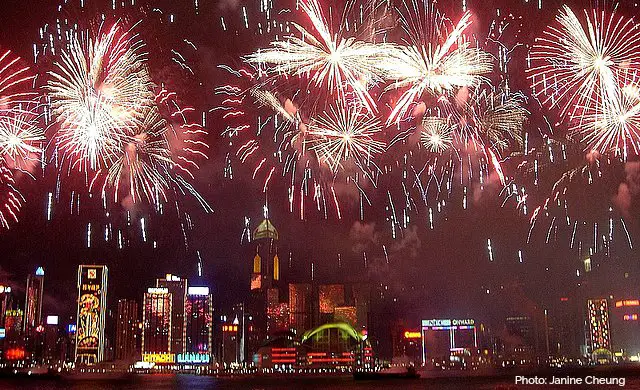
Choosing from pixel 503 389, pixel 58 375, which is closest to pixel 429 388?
pixel 503 389

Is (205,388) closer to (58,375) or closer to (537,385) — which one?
(537,385)

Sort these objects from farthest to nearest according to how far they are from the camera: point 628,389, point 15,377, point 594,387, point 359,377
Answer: point 15,377 → point 359,377 → point 594,387 → point 628,389

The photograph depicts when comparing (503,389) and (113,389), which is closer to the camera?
(503,389)

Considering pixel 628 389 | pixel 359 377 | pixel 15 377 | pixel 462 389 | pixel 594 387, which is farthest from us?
pixel 15 377

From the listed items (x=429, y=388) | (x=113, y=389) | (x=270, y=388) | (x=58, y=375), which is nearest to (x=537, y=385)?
(x=429, y=388)

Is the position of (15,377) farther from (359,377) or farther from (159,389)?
(359,377)

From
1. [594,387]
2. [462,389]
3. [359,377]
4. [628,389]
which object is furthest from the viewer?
[359,377]

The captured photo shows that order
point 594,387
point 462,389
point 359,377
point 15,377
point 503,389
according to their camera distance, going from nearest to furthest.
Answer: point 503,389
point 594,387
point 462,389
point 359,377
point 15,377

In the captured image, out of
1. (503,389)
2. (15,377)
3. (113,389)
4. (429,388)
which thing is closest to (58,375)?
(15,377)

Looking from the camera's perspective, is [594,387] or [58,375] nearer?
[594,387]
